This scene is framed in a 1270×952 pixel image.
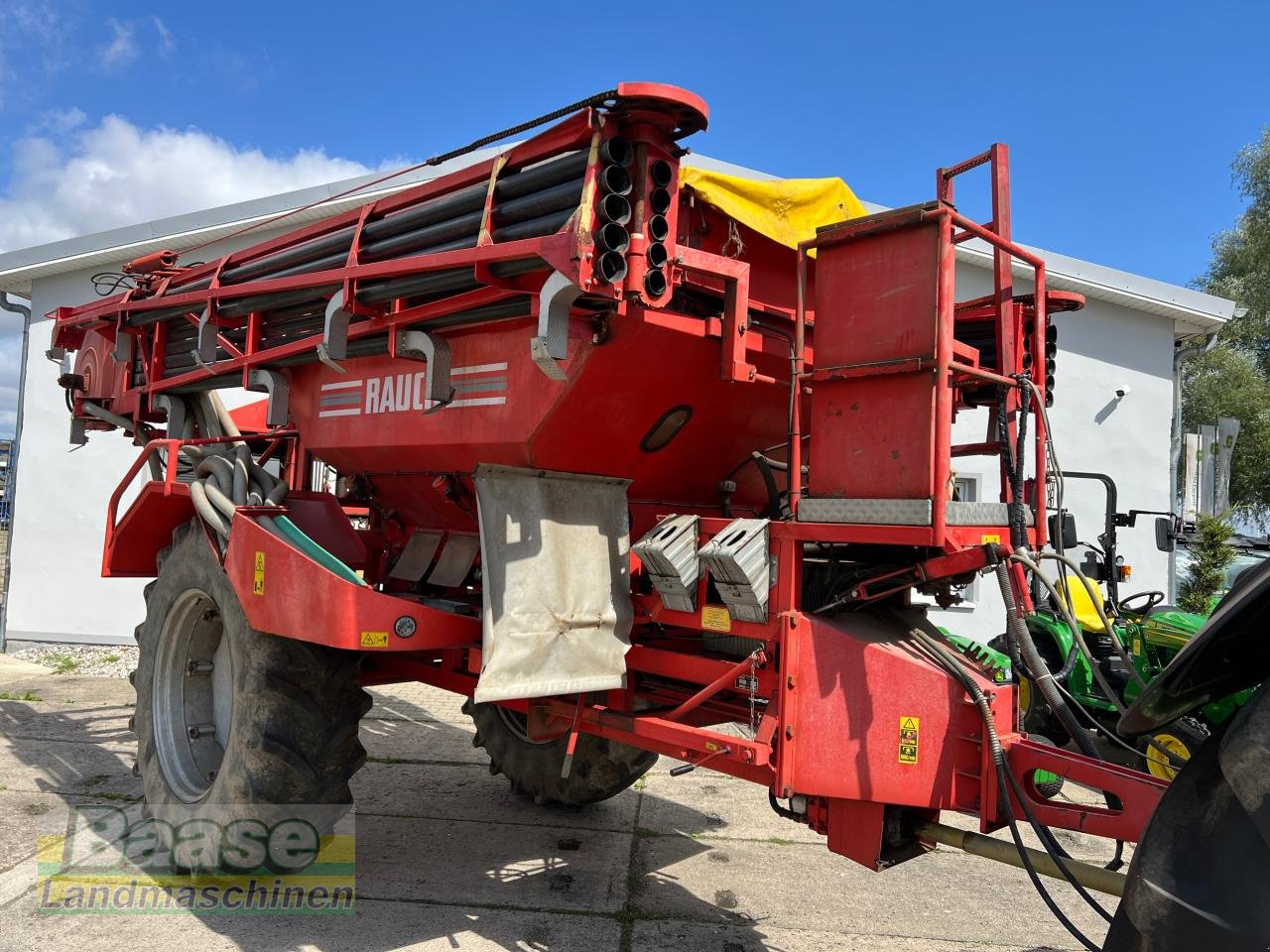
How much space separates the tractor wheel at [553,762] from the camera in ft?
16.6

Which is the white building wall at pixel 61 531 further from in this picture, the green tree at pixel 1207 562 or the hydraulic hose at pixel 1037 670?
the green tree at pixel 1207 562

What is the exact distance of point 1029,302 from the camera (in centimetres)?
428

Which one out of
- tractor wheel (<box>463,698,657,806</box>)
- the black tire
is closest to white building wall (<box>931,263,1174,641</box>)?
the black tire

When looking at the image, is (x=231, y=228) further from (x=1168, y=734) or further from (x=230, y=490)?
(x=1168, y=734)

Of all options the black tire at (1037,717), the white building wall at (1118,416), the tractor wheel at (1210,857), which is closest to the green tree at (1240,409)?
the white building wall at (1118,416)

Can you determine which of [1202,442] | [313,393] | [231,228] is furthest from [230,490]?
[1202,442]

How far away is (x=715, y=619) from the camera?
340cm

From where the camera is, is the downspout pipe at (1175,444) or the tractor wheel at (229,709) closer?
the tractor wheel at (229,709)

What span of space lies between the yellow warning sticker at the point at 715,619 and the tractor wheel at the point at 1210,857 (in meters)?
1.58

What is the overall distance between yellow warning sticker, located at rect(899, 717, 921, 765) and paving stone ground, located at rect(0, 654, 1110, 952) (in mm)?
1193

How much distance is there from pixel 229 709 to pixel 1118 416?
9.64 metres

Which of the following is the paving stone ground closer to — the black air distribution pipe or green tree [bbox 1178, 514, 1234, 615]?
the black air distribution pipe

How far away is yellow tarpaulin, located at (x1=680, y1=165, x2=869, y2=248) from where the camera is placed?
339 cm

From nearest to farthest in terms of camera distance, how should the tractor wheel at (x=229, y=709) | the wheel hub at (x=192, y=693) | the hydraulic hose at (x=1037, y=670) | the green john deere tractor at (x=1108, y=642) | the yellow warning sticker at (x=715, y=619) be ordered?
1. the hydraulic hose at (x=1037, y=670)
2. the yellow warning sticker at (x=715, y=619)
3. the tractor wheel at (x=229, y=709)
4. the wheel hub at (x=192, y=693)
5. the green john deere tractor at (x=1108, y=642)
